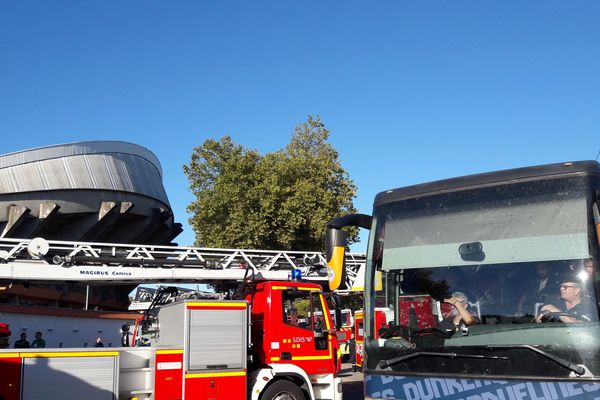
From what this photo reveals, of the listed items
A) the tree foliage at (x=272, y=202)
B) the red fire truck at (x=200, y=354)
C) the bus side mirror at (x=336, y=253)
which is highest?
the tree foliage at (x=272, y=202)

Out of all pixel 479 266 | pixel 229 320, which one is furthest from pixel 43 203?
pixel 479 266

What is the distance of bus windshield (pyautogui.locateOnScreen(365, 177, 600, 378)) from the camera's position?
4.55 meters

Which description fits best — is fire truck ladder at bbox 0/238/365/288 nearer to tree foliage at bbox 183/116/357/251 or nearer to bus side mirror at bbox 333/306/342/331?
bus side mirror at bbox 333/306/342/331

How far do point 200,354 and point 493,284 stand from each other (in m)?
6.32

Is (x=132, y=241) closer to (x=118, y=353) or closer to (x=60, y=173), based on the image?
(x=60, y=173)

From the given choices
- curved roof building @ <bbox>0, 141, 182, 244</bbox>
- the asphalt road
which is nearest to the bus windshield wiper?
the asphalt road

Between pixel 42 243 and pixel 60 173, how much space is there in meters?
25.5

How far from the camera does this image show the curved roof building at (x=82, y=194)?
3416 cm

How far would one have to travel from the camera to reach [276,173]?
2859cm

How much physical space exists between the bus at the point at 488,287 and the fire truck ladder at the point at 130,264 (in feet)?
22.1

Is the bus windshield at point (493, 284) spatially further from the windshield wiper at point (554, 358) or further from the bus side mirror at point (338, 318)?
the bus side mirror at point (338, 318)

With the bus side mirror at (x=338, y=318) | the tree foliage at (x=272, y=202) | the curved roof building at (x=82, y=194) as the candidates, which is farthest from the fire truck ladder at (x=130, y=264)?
the curved roof building at (x=82, y=194)

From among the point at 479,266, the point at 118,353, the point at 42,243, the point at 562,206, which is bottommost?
the point at 118,353

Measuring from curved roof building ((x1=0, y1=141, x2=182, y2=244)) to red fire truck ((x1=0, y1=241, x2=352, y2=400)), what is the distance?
21.9 metres
